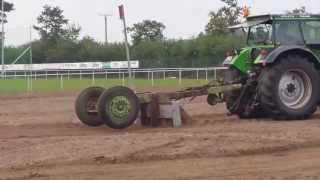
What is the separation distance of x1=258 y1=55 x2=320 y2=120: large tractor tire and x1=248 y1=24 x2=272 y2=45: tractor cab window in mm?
648

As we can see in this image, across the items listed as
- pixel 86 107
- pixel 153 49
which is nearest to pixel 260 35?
pixel 86 107

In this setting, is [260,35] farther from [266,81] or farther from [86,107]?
[86,107]

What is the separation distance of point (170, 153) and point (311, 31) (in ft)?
20.8

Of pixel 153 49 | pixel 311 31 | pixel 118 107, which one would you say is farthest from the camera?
pixel 153 49

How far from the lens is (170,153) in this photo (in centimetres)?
980

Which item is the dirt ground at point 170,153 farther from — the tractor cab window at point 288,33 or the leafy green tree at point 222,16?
the leafy green tree at point 222,16

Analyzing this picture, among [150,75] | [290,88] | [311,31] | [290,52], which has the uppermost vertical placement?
[311,31]

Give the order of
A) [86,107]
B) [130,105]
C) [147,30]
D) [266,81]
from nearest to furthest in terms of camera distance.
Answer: [130,105], [266,81], [86,107], [147,30]

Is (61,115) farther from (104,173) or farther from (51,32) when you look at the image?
(51,32)

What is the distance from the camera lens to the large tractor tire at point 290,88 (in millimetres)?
14320

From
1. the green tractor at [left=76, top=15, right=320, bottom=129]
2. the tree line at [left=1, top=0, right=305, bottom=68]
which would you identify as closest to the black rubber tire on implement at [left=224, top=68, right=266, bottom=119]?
the green tractor at [left=76, top=15, right=320, bottom=129]

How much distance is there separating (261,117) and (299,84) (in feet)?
3.69

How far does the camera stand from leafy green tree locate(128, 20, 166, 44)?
284 feet

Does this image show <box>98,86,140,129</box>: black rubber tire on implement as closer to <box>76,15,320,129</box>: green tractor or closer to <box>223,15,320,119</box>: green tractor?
<box>76,15,320,129</box>: green tractor
